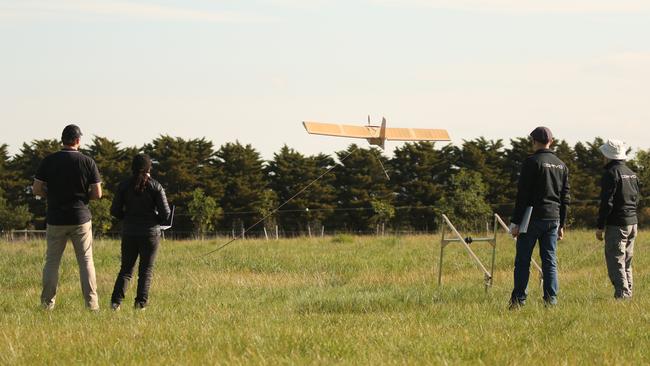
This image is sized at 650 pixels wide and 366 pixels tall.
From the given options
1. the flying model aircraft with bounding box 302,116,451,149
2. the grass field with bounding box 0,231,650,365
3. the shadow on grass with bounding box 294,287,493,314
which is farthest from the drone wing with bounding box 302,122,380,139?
the shadow on grass with bounding box 294,287,493,314

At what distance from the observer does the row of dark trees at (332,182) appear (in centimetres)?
5550

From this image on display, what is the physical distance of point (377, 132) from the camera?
636 inches

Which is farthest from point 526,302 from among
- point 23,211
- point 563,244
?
point 23,211

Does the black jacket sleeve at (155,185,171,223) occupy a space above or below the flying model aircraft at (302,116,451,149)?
below

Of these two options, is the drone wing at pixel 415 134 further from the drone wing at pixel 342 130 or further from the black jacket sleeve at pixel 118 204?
the black jacket sleeve at pixel 118 204

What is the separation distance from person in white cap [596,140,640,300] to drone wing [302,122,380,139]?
19.6 ft

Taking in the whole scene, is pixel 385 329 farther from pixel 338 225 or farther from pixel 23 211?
pixel 338 225

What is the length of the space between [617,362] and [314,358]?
1.73 metres

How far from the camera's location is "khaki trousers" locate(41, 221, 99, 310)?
9.16 m

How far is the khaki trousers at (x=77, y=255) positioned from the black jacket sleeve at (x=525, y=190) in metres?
4.17

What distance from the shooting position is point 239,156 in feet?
201

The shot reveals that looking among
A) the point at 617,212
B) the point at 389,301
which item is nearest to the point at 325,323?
the point at 389,301

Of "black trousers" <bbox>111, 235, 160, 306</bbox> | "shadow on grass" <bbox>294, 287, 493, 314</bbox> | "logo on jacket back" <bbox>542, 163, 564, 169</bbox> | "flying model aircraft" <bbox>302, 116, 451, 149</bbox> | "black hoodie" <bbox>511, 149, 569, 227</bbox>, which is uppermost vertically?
"flying model aircraft" <bbox>302, 116, 451, 149</bbox>

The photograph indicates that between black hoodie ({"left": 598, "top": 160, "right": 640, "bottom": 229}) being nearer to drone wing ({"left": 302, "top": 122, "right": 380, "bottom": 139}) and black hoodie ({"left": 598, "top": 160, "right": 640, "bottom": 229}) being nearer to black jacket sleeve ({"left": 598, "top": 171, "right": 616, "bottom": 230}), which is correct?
black jacket sleeve ({"left": 598, "top": 171, "right": 616, "bottom": 230})
